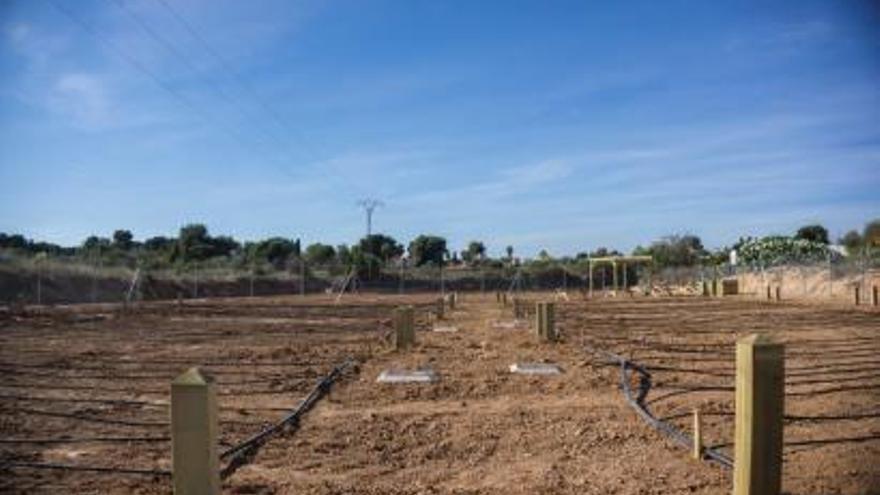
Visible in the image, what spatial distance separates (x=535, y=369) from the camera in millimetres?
15172

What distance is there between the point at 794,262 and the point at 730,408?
164 ft

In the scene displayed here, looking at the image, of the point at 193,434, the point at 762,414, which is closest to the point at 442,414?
the point at 193,434

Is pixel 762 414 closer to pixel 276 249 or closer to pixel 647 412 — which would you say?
pixel 647 412

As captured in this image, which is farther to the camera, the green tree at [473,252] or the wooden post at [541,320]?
the green tree at [473,252]

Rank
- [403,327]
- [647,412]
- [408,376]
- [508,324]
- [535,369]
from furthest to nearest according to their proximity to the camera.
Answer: [508,324] < [403,327] < [535,369] < [408,376] < [647,412]

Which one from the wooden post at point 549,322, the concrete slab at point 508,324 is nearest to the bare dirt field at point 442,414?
the wooden post at point 549,322

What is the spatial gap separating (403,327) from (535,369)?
500 cm

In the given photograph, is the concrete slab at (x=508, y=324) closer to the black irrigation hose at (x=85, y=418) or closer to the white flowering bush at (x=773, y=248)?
the black irrigation hose at (x=85, y=418)

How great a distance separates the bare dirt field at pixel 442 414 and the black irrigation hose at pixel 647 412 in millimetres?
109

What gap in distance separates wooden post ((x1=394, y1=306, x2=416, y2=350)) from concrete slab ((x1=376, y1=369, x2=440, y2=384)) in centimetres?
409

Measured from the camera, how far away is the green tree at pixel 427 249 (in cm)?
11544

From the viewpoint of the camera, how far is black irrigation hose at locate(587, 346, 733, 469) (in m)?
8.30

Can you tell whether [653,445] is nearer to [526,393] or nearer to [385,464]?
[385,464]

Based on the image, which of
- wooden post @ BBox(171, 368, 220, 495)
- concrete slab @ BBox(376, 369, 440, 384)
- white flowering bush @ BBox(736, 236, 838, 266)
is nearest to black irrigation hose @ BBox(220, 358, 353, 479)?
concrete slab @ BBox(376, 369, 440, 384)
